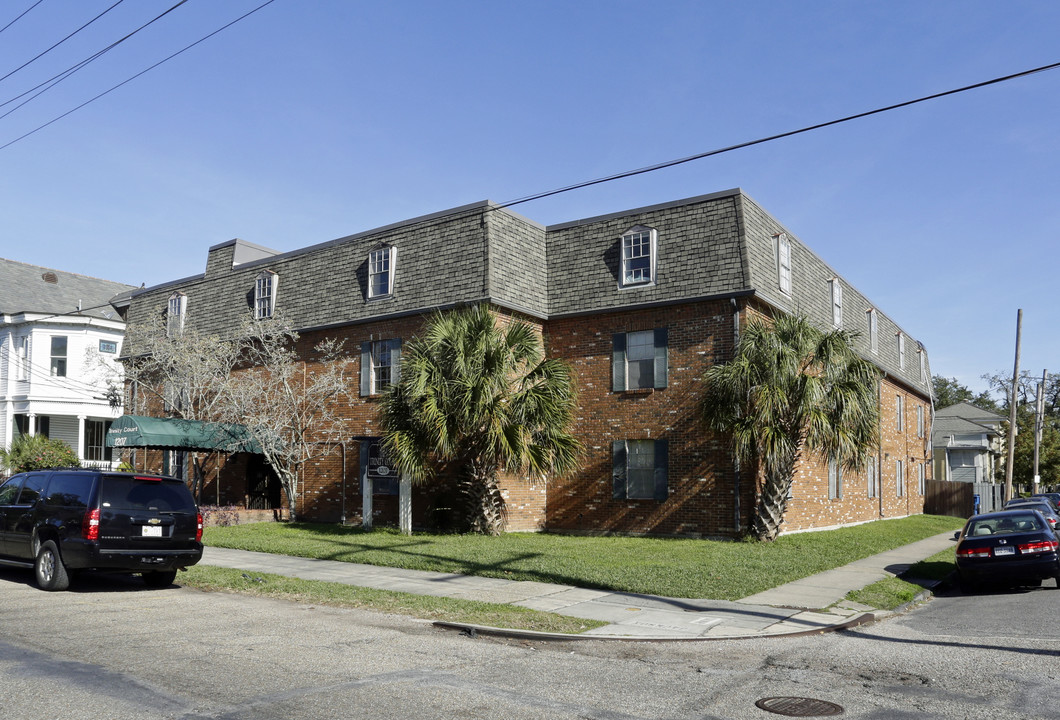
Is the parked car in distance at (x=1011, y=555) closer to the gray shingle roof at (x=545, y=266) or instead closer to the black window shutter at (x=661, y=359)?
the gray shingle roof at (x=545, y=266)

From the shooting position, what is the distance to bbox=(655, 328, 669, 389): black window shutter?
2217 cm

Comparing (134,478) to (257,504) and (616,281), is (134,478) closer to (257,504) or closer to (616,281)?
(616,281)

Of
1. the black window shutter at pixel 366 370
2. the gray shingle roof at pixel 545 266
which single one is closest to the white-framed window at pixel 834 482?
the gray shingle roof at pixel 545 266

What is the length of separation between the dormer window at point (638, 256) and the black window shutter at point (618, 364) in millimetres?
1511

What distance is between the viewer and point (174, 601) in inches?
472

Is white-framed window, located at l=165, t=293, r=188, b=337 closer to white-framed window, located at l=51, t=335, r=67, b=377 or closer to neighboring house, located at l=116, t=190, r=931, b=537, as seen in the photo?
neighboring house, located at l=116, t=190, r=931, b=537

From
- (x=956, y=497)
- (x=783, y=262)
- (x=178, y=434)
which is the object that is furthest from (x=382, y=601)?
(x=956, y=497)

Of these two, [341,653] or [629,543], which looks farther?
[629,543]

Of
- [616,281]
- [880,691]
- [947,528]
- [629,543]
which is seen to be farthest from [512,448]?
[947,528]

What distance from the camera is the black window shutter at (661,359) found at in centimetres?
2217

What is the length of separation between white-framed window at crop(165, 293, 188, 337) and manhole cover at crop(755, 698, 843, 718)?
2798 centimetres

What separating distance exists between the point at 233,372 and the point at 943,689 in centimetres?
2513

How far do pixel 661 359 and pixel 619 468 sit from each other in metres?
3.11

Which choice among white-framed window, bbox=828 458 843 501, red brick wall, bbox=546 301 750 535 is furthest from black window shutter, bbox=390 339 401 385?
white-framed window, bbox=828 458 843 501
